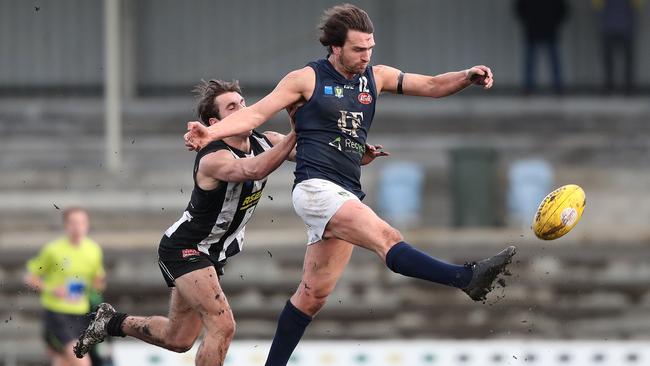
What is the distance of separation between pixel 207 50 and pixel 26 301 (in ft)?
19.3

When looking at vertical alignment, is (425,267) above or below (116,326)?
above

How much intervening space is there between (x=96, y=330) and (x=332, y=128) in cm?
231

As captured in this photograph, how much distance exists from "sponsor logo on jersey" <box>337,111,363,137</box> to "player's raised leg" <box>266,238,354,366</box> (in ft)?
2.19

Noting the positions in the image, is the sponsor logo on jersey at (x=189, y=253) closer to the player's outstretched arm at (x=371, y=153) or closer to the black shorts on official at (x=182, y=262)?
the black shorts on official at (x=182, y=262)

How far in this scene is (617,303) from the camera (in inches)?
641

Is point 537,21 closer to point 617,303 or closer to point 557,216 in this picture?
point 617,303

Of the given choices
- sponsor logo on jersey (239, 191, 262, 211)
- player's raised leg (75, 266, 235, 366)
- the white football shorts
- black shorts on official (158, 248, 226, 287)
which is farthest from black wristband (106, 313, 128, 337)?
the white football shorts

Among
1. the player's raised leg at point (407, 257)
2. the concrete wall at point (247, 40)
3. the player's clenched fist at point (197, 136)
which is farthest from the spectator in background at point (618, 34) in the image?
the player's clenched fist at point (197, 136)

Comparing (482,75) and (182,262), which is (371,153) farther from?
(182,262)

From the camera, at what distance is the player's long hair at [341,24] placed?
28.7ft

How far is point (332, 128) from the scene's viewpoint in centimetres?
880

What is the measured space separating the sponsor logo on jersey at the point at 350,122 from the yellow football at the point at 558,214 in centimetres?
123

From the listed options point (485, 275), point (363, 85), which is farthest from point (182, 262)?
point (485, 275)

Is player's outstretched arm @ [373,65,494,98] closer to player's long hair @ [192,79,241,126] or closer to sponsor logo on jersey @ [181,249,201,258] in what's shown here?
player's long hair @ [192,79,241,126]
